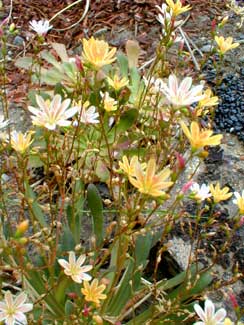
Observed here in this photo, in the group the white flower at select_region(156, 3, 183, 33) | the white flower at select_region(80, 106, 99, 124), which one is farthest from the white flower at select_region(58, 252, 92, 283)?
the white flower at select_region(156, 3, 183, 33)

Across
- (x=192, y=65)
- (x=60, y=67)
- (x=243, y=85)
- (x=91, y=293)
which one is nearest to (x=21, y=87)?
(x=60, y=67)

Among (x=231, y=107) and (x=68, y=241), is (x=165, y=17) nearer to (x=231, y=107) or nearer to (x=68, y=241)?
(x=68, y=241)

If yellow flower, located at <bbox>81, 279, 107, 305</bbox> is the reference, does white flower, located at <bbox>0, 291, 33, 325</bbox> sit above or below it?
below

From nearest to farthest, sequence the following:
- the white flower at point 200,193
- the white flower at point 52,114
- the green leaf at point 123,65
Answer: the white flower at point 52,114 → the white flower at point 200,193 → the green leaf at point 123,65

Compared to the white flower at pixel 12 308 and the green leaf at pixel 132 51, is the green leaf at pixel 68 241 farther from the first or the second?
the green leaf at pixel 132 51

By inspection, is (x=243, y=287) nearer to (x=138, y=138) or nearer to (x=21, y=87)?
(x=138, y=138)

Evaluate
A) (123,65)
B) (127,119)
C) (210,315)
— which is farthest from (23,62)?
(210,315)

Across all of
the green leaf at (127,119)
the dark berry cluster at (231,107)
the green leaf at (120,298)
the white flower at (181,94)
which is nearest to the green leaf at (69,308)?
the green leaf at (120,298)

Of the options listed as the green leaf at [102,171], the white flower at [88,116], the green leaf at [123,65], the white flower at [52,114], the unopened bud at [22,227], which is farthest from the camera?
the green leaf at [123,65]

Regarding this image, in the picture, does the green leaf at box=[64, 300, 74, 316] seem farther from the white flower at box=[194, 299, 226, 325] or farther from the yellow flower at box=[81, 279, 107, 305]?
the white flower at box=[194, 299, 226, 325]

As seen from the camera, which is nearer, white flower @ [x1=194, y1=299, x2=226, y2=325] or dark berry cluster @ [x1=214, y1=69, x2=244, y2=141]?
white flower @ [x1=194, y1=299, x2=226, y2=325]

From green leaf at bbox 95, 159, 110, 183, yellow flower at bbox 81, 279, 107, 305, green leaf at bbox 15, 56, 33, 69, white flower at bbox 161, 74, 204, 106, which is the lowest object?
yellow flower at bbox 81, 279, 107, 305
